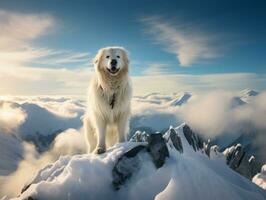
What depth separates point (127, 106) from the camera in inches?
634

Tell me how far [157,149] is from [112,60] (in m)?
4.08

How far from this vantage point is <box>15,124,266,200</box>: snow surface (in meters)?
12.0

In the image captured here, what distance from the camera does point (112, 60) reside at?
15133mm

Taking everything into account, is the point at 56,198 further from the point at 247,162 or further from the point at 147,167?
the point at 247,162

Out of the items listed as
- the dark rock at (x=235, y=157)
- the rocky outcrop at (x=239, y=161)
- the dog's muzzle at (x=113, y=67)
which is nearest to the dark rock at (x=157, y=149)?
the dog's muzzle at (x=113, y=67)

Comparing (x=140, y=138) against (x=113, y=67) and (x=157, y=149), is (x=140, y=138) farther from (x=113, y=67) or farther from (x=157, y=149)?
(x=157, y=149)

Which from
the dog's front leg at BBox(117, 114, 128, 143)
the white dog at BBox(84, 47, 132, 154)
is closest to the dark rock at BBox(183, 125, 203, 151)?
the dog's front leg at BBox(117, 114, 128, 143)

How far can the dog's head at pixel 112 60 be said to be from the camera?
15.1 m

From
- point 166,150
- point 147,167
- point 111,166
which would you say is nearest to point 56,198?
point 111,166

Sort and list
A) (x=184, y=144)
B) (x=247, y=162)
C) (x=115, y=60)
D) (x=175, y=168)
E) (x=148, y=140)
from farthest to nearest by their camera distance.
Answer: (x=247, y=162)
(x=184, y=144)
(x=115, y=60)
(x=148, y=140)
(x=175, y=168)

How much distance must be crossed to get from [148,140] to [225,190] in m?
3.33

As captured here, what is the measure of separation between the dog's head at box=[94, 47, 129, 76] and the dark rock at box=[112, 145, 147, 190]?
3459mm

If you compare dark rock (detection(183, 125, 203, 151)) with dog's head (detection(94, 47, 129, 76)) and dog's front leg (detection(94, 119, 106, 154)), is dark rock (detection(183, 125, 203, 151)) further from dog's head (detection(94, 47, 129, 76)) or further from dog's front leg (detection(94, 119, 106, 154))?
dog's head (detection(94, 47, 129, 76))

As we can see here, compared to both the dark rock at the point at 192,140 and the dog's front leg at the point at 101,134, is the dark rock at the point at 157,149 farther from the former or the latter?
the dark rock at the point at 192,140
